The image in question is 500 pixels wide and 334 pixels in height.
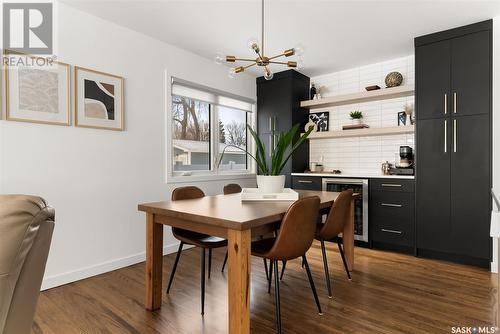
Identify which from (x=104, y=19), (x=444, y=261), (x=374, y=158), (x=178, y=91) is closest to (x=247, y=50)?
(x=178, y=91)

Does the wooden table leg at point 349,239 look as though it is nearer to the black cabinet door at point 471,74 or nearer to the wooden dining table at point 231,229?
the wooden dining table at point 231,229

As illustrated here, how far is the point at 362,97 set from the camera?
13.4 feet

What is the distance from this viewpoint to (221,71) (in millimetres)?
4258

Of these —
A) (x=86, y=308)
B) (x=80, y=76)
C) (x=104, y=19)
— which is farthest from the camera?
(x=104, y=19)

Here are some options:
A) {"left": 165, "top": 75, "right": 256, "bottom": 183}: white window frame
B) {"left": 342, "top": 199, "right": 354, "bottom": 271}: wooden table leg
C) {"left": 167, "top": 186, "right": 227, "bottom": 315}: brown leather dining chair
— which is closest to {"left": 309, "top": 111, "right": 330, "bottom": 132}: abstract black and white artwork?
{"left": 165, "top": 75, "right": 256, "bottom": 183}: white window frame

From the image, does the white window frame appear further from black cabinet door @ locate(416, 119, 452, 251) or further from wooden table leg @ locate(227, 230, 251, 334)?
black cabinet door @ locate(416, 119, 452, 251)

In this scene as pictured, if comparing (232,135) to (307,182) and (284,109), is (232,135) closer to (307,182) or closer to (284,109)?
(284,109)

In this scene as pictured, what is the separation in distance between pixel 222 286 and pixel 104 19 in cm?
280

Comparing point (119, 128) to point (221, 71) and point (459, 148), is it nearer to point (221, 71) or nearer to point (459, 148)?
point (221, 71)

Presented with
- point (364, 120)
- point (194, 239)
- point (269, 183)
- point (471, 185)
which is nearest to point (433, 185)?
point (471, 185)

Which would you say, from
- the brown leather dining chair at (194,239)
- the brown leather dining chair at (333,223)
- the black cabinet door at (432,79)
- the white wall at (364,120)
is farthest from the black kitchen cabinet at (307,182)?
the brown leather dining chair at (194,239)

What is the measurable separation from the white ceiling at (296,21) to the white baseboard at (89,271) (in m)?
2.42

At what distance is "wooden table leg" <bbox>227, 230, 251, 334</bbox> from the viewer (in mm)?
1561

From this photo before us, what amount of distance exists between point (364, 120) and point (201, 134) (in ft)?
7.88
